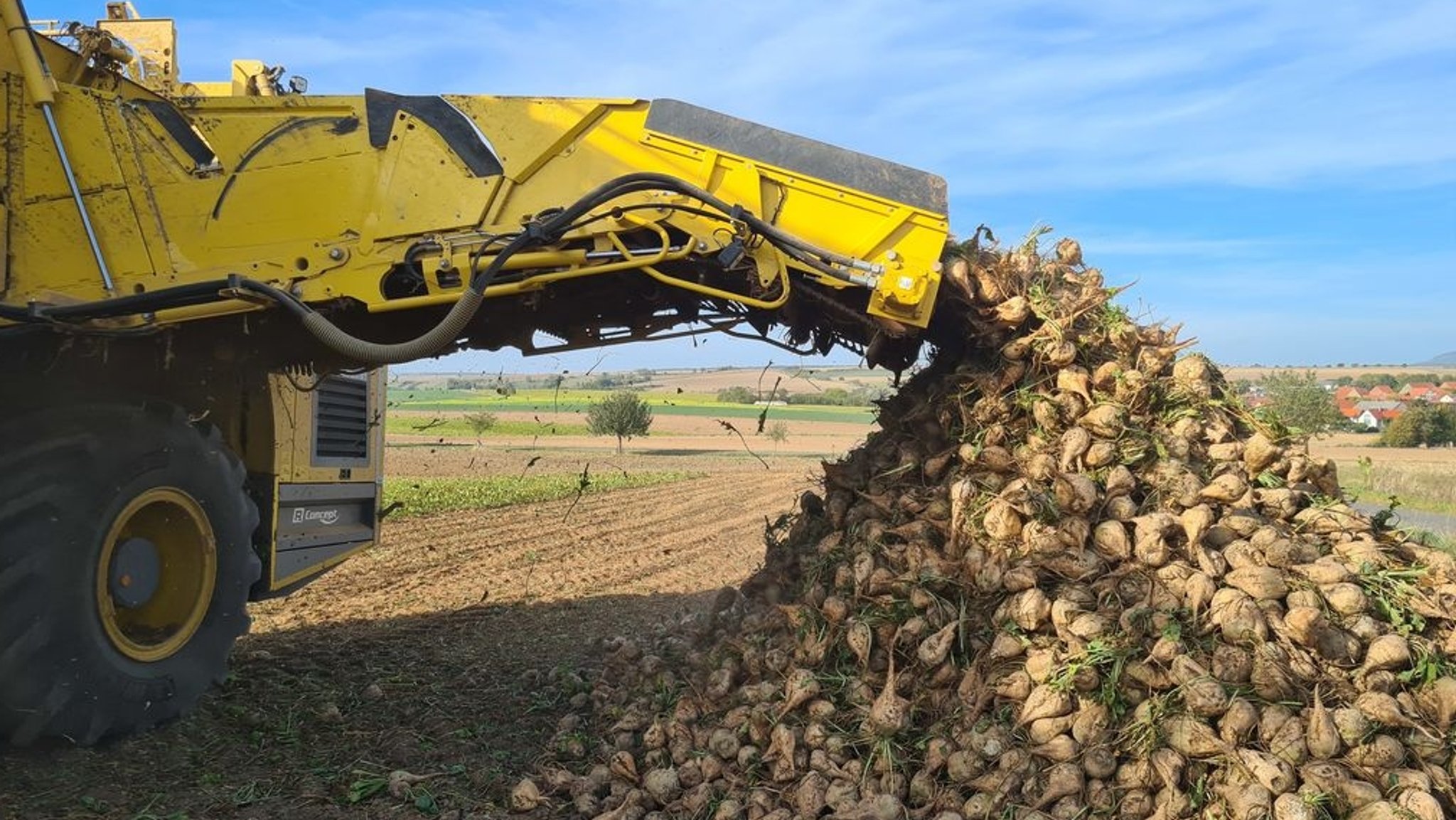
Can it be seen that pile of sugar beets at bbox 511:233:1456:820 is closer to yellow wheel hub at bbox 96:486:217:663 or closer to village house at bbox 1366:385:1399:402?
yellow wheel hub at bbox 96:486:217:663

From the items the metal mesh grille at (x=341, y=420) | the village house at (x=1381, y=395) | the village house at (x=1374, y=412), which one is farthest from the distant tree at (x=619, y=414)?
the village house at (x=1381, y=395)

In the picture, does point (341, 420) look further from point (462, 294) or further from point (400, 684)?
point (462, 294)

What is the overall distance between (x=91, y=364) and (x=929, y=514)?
11.7ft

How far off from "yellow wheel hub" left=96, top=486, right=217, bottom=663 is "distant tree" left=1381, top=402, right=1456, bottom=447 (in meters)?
45.4

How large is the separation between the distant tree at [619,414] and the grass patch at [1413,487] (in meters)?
18.7

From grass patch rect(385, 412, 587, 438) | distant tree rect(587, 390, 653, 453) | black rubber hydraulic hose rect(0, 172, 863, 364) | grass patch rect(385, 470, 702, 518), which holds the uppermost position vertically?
black rubber hydraulic hose rect(0, 172, 863, 364)

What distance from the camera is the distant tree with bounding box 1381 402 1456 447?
4122 centimetres

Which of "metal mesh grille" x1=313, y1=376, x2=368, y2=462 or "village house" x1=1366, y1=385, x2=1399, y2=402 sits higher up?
"village house" x1=1366, y1=385, x2=1399, y2=402

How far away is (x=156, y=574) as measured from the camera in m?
4.85

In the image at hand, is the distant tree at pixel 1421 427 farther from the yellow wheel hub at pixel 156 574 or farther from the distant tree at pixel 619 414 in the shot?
the yellow wheel hub at pixel 156 574

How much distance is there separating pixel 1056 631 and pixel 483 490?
16566mm

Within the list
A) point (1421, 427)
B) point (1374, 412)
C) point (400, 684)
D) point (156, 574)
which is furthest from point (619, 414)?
point (1374, 412)

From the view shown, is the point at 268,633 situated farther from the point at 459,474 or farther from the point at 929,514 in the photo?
the point at 459,474

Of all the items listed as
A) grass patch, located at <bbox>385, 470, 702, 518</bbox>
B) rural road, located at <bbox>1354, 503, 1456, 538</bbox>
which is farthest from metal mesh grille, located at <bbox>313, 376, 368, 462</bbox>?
rural road, located at <bbox>1354, 503, 1456, 538</bbox>
